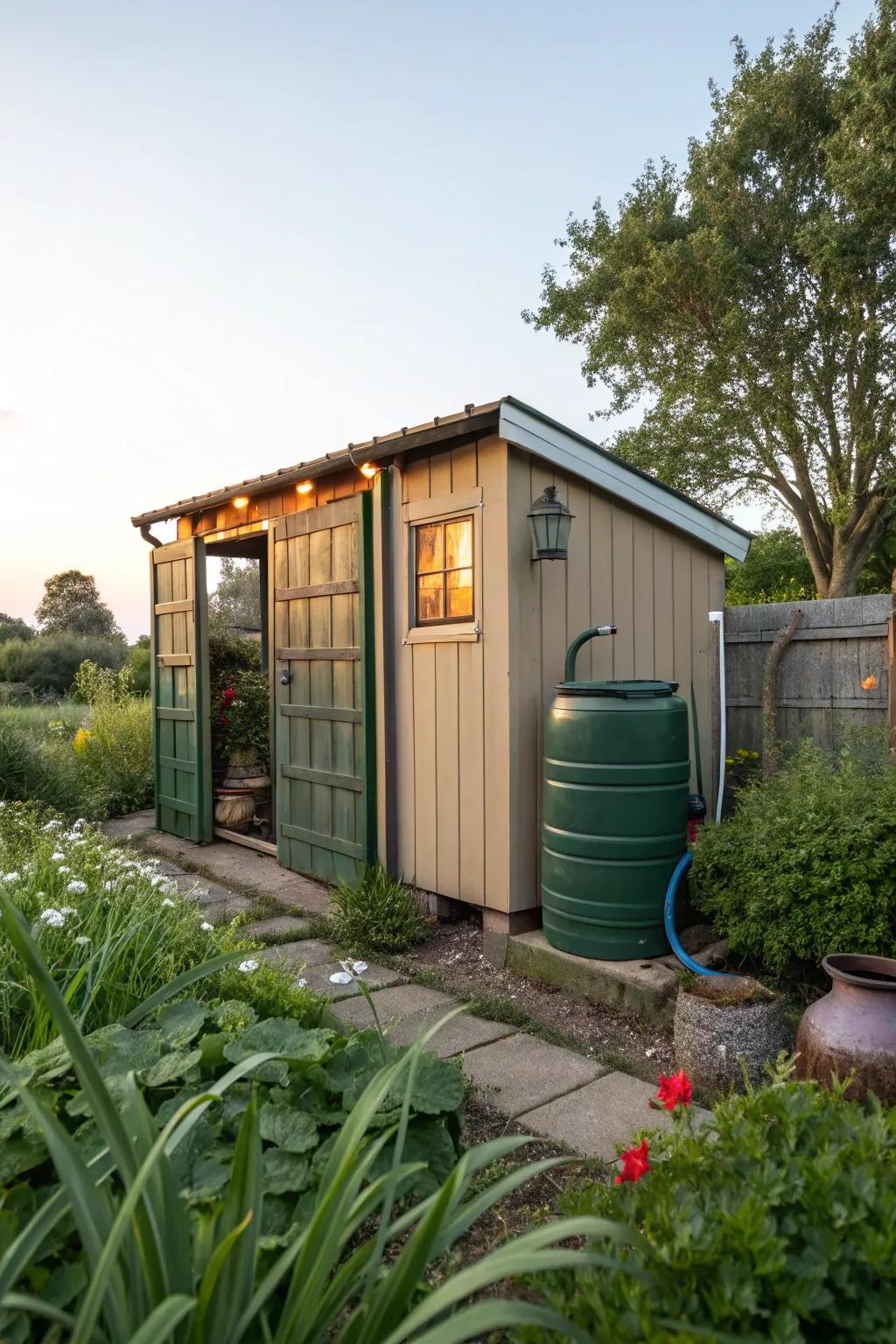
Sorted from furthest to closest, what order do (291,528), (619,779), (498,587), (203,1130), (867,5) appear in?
(867,5)
(291,528)
(498,587)
(619,779)
(203,1130)

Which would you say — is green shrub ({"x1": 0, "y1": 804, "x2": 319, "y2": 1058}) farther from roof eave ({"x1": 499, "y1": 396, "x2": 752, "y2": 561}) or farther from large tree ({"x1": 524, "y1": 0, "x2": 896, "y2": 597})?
large tree ({"x1": 524, "y1": 0, "x2": 896, "y2": 597})

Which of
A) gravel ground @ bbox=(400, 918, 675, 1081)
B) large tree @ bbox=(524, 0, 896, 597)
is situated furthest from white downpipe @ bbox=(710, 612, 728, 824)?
large tree @ bbox=(524, 0, 896, 597)

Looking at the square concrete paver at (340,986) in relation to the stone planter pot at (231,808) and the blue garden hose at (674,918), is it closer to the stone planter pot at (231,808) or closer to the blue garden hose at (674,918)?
the blue garden hose at (674,918)

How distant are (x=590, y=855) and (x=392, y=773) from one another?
1295mm

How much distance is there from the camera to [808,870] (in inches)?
109

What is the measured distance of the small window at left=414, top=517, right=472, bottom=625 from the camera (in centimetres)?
366

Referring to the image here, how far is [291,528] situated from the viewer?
4695 mm

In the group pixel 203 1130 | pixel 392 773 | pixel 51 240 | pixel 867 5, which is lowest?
pixel 203 1130

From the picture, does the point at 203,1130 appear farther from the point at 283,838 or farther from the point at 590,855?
the point at 283,838

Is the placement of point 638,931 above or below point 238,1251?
below

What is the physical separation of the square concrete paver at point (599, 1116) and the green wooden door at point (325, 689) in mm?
1994

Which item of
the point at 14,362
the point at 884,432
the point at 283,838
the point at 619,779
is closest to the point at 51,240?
the point at 14,362

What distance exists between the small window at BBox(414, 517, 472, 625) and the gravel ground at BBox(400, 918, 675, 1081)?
145cm

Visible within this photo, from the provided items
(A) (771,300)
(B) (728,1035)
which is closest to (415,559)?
(B) (728,1035)
